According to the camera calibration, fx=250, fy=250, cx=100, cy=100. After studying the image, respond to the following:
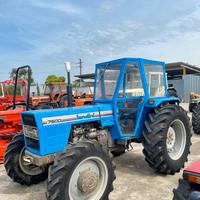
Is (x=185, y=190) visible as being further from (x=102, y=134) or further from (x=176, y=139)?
(x=176, y=139)

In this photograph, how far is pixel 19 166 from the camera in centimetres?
414

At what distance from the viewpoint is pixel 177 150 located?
192 inches

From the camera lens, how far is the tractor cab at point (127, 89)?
4.47 meters

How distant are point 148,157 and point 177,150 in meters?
0.88

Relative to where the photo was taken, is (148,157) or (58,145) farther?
(148,157)

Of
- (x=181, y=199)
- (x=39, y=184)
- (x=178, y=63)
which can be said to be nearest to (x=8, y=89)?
(x=39, y=184)

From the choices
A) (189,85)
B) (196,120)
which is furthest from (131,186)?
(189,85)

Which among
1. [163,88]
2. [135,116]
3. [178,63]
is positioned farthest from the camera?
[178,63]

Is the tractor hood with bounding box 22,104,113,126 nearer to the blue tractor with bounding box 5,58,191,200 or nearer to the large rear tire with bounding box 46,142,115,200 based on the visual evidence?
the blue tractor with bounding box 5,58,191,200

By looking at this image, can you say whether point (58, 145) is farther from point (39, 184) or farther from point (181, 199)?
point (181, 199)

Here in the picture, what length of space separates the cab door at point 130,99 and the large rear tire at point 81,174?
3.79 ft

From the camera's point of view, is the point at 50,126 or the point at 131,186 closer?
the point at 50,126

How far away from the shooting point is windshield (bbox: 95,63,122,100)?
456 centimetres

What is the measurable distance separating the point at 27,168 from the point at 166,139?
8.06 ft
